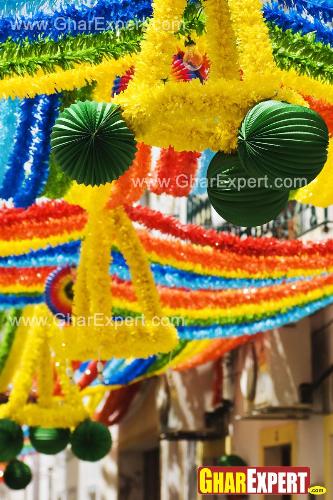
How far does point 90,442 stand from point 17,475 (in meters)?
2.54

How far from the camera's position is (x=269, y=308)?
7.42m

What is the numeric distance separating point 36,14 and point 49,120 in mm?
781

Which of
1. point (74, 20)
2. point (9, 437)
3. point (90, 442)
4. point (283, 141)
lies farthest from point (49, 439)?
point (283, 141)

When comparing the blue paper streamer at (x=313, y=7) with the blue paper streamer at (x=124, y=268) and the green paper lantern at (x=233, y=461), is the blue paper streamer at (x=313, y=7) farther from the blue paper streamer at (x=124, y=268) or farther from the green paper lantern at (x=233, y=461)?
the green paper lantern at (x=233, y=461)

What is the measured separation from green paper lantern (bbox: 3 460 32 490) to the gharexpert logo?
3826 mm

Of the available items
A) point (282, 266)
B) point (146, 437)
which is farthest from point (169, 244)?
point (146, 437)

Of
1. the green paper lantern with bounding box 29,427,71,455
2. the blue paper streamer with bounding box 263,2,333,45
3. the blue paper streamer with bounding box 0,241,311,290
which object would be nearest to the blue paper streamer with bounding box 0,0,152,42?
the blue paper streamer with bounding box 263,2,333,45

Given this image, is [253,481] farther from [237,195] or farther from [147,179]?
[237,195]

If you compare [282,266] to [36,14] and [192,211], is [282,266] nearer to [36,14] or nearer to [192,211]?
[36,14]

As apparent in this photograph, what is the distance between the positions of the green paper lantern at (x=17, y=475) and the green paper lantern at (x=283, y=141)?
7833mm

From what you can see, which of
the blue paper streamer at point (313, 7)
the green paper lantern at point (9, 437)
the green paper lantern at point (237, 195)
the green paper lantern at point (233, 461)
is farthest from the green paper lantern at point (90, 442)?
the green paper lantern at point (237, 195)

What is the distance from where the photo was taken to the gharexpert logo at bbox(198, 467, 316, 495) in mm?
6203

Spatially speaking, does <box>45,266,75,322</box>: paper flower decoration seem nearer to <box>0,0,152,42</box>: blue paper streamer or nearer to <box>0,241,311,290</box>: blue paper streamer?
<box>0,241,311,290</box>: blue paper streamer

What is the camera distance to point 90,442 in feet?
26.4
